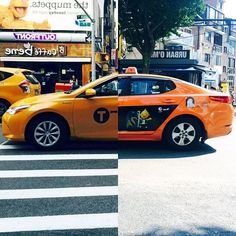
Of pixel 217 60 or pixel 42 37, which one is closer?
pixel 42 37

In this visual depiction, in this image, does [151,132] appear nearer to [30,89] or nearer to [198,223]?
[198,223]

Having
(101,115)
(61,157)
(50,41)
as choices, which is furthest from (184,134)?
(50,41)

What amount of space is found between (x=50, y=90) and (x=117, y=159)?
54.8ft

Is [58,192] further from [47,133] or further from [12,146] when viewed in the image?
[12,146]

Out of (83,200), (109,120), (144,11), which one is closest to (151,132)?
(109,120)

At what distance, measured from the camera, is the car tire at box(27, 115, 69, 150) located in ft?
23.6

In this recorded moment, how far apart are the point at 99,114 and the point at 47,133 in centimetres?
108

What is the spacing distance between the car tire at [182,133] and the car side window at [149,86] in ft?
2.18

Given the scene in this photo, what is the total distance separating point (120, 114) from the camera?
7.11 metres

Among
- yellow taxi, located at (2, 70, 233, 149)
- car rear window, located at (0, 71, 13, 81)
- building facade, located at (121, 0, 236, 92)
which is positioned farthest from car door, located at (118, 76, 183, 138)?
building facade, located at (121, 0, 236, 92)

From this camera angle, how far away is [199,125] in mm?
7402

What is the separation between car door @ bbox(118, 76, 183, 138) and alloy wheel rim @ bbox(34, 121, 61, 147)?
1.23 metres

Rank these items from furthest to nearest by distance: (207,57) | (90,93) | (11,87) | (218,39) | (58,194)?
(218,39), (207,57), (11,87), (90,93), (58,194)

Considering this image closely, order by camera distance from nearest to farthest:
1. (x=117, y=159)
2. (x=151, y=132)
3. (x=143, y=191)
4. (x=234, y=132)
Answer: (x=143, y=191), (x=117, y=159), (x=151, y=132), (x=234, y=132)
